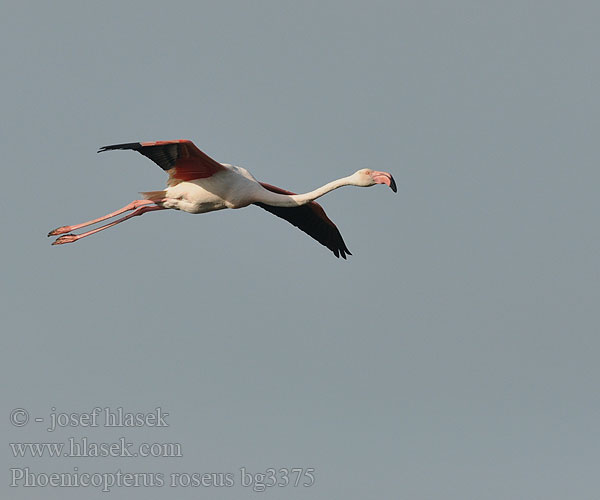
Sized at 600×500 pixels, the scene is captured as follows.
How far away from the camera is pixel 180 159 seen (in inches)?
861

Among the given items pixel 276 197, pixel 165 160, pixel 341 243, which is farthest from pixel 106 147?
pixel 341 243

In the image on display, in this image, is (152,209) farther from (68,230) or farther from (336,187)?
(336,187)

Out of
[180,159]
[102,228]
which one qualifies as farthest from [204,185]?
[102,228]

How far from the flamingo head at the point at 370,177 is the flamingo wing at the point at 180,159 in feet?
8.32

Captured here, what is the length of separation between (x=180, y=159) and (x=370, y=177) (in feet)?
11.5

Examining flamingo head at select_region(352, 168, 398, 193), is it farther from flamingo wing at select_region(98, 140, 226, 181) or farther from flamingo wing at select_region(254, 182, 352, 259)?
flamingo wing at select_region(254, 182, 352, 259)

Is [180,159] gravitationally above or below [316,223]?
above

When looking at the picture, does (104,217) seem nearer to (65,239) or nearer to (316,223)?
(65,239)

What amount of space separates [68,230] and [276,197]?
437cm

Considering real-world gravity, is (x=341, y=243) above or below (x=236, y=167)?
below

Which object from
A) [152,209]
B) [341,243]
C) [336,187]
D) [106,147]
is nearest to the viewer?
[106,147]

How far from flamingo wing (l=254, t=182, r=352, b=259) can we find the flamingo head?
406 cm

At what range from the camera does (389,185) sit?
68.4 ft

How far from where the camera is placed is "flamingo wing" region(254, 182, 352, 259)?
2570 cm
